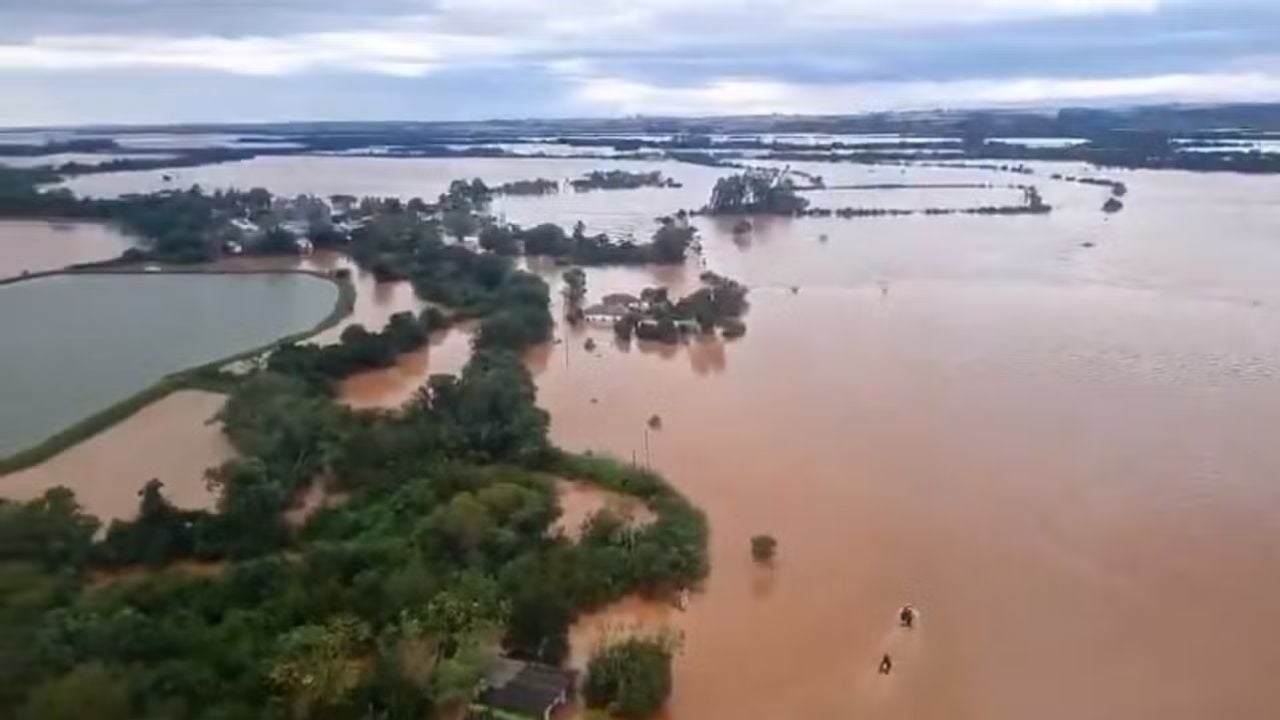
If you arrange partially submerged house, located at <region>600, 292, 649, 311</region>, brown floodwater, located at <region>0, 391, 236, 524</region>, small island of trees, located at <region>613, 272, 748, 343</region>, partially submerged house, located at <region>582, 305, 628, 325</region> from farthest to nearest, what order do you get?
partially submerged house, located at <region>600, 292, 649, 311</region> → partially submerged house, located at <region>582, 305, 628, 325</region> → small island of trees, located at <region>613, 272, 748, 343</region> → brown floodwater, located at <region>0, 391, 236, 524</region>

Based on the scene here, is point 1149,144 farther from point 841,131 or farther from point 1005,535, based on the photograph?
point 1005,535

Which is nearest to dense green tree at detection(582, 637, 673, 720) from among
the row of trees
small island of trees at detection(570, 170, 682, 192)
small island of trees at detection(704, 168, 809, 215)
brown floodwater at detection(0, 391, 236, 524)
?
brown floodwater at detection(0, 391, 236, 524)

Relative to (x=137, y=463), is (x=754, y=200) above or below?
above

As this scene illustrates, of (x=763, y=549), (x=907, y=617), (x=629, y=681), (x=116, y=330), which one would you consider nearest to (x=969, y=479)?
(x=763, y=549)

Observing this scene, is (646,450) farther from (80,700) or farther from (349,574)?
(80,700)

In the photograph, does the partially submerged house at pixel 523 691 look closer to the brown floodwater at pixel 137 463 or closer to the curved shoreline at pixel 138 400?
the brown floodwater at pixel 137 463

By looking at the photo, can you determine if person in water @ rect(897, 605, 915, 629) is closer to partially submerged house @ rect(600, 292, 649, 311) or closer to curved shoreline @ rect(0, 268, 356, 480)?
curved shoreline @ rect(0, 268, 356, 480)
